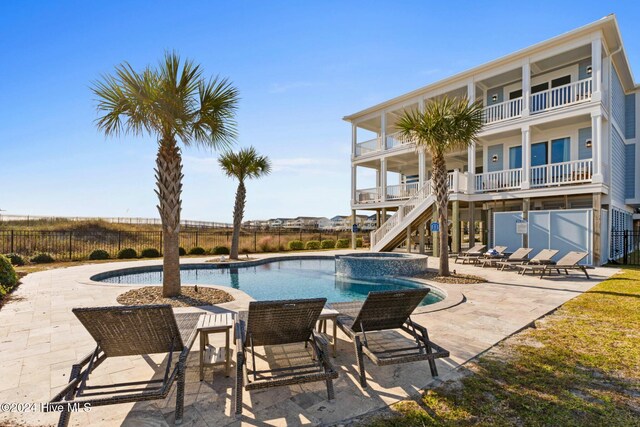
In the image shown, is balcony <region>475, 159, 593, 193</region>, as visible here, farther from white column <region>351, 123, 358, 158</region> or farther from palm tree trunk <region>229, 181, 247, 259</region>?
palm tree trunk <region>229, 181, 247, 259</region>

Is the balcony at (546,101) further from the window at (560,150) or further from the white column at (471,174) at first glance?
the window at (560,150)

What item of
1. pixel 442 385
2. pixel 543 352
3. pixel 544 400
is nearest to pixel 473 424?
pixel 442 385

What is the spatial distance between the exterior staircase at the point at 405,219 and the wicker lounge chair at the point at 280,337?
41.7ft

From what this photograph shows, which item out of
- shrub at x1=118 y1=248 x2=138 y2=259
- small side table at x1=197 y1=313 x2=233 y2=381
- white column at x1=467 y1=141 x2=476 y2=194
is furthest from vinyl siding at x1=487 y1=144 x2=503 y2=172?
shrub at x1=118 y1=248 x2=138 y2=259

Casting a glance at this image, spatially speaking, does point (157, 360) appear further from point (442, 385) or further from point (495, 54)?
point (495, 54)

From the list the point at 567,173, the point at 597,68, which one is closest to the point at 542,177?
the point at 567,173

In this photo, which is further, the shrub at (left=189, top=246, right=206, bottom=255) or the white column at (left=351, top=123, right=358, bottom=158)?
the white column at (left=351, top=123, right=358, bottom=158)

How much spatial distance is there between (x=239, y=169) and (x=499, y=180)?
1282 centimetres

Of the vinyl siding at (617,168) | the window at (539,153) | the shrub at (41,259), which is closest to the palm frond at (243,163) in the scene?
the shrub at (41,259)

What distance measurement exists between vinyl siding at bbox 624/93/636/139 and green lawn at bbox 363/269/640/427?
63.2ft

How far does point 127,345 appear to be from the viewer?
300 cm

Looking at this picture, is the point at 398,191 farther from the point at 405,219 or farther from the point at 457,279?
the point at 457,279

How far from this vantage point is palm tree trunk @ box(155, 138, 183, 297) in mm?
7152

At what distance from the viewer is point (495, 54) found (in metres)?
15.2
